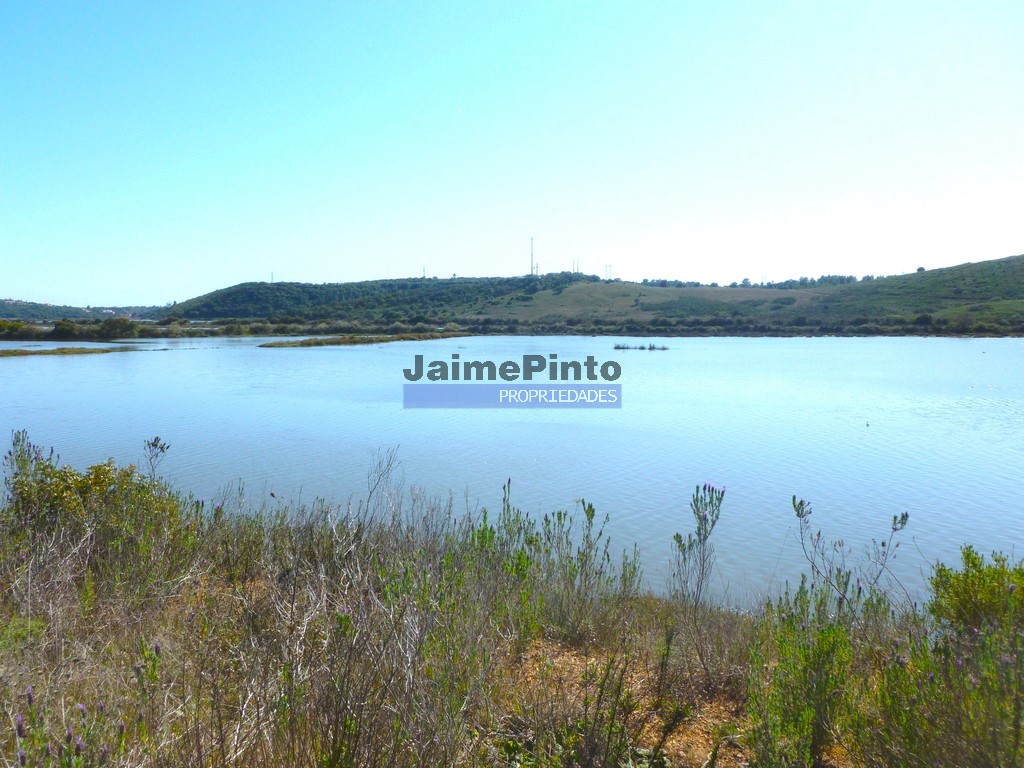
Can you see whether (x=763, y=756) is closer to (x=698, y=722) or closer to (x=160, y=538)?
(x=698, y=722)

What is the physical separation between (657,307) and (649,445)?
57103mm

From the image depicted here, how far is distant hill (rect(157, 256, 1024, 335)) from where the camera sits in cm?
5138

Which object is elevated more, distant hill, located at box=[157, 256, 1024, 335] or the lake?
distant hill, located at box=[157, 256, 1024, 335]

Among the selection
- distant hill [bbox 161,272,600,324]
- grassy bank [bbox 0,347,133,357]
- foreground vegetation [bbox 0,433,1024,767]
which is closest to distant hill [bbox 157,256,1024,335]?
distant hill [bbox 161,272,600,324]

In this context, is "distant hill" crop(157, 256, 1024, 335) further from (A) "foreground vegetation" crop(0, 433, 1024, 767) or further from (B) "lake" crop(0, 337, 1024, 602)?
(A) "foreground vegetation" crop(0, 433, 1024, 767)

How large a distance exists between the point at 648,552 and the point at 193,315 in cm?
8187

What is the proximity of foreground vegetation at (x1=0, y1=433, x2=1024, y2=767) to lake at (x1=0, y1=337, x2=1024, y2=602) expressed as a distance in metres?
1.97

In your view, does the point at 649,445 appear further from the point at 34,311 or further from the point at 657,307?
the point at 34,311

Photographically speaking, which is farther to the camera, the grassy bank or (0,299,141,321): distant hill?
(0,299,141,321): distant hill

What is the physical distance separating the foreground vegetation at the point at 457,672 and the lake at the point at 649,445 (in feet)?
6.46

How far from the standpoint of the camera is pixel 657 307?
6656 cm

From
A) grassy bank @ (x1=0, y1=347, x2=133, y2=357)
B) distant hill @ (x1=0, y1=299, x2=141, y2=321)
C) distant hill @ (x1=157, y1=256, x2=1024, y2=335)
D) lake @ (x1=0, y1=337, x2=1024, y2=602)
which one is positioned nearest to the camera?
lake @ (x1=0, y1=337, x2=1024, y2=602)

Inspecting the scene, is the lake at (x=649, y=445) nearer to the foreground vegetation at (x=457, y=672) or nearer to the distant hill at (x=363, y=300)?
the foreground vegetation at (x=457, y=672)

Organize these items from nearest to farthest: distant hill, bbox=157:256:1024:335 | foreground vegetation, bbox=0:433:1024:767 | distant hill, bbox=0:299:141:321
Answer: foreground vegetation, bbox=0:433:1024:767 < distant hill, bbox=157:256:1024:335 < distant hill, bbox=0:299:141:321
